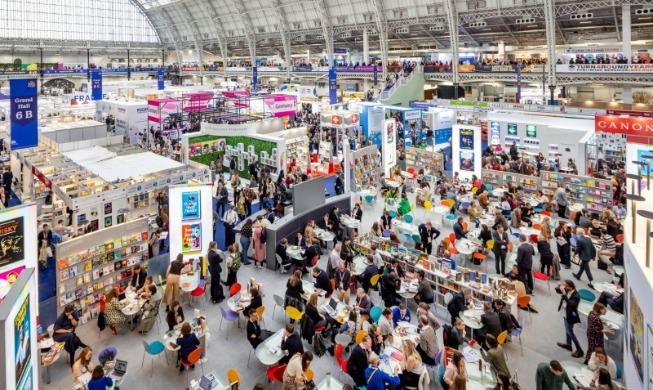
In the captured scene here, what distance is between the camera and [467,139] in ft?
51.0

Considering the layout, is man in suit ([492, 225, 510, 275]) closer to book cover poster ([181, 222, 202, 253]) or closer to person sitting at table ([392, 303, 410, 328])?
person sitting at table ([392, 303, 410, 328])

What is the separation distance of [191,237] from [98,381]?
4283 mm

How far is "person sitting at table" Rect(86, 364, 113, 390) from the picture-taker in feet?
17.3

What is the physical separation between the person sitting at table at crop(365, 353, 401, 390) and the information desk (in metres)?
4.85

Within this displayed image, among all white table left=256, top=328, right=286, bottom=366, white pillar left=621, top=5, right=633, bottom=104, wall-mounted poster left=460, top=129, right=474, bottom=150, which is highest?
white pillar left=621, top=5, right=633, bottom=104

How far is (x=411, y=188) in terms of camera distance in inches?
635

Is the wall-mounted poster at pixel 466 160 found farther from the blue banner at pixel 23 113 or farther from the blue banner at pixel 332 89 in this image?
the blue banner at pixel 23 113

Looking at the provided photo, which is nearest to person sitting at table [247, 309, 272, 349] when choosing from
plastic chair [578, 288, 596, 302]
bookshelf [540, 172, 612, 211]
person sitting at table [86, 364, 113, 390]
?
person sitting at table [86, 364, 113, 390]

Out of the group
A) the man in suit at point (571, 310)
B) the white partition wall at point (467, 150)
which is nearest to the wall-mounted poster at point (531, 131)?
the white partition wall at point (467, 150)

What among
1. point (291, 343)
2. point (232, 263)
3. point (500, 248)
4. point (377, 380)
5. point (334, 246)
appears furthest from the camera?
point (334, 246)

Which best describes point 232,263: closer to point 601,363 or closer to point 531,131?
point 601,363

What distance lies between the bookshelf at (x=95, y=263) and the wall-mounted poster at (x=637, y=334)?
28.3 feet

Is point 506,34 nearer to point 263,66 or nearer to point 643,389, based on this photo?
point 263,66

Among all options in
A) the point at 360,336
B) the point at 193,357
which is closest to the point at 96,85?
the point at 193,357
